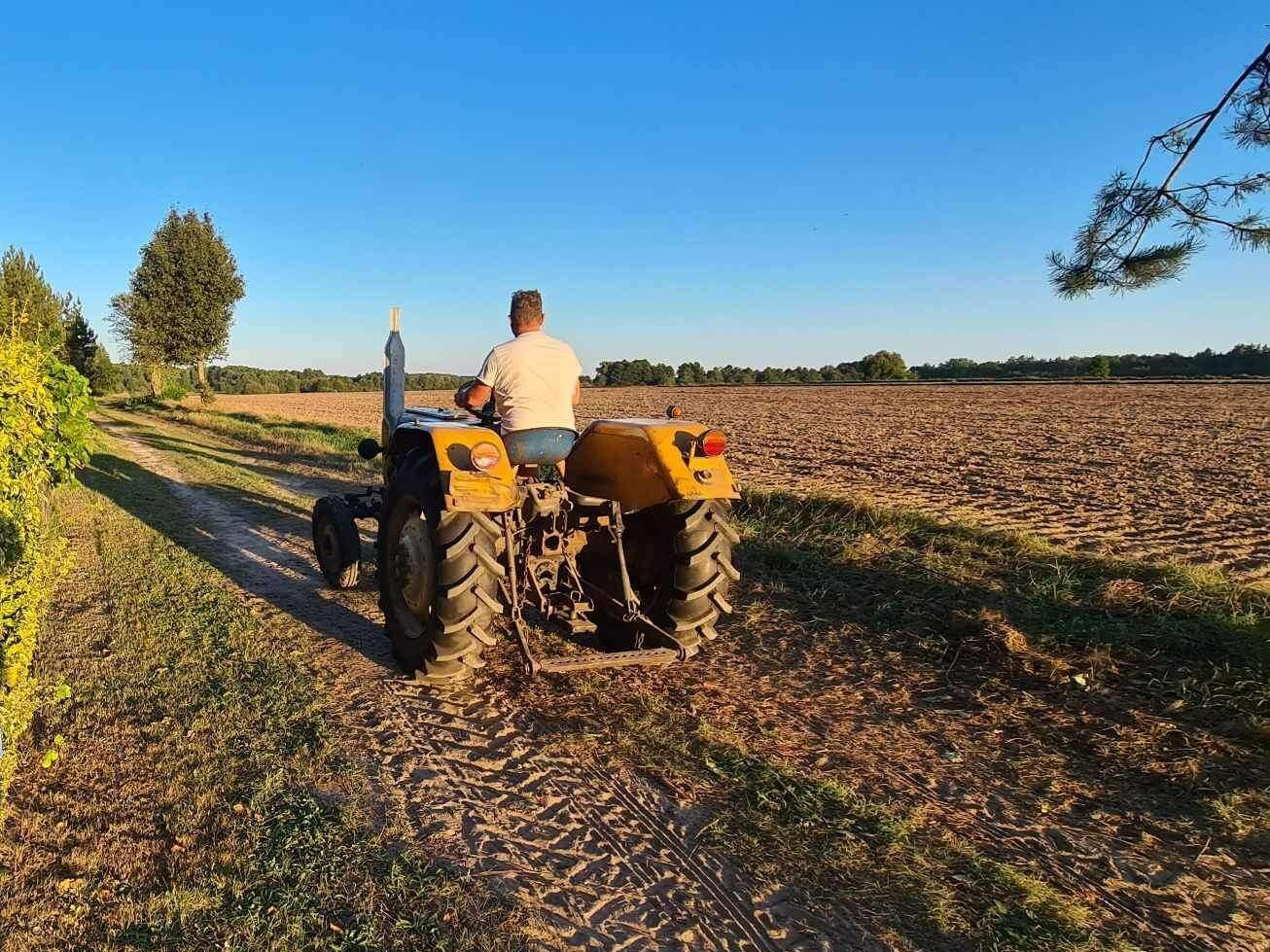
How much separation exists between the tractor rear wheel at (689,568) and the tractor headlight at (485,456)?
1.00 metres

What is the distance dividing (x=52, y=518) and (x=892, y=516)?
797cm

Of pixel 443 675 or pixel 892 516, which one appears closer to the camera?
pixel 443 675

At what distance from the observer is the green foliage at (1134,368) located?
170ft

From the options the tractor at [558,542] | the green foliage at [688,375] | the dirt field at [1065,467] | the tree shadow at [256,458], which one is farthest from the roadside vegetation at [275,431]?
the green foliage at [688,375]

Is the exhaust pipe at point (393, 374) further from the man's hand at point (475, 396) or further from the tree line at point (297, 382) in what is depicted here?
the tree line at point (297, 382)

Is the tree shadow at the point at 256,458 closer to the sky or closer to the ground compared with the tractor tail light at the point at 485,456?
closer to the ground

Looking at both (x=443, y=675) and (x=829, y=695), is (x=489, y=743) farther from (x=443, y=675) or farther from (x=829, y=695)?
(x=829, y=695)

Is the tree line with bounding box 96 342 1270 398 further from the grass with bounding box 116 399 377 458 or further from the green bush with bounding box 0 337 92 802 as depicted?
the green bush with bounding box 0 337 92 802

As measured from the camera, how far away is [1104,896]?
250cm

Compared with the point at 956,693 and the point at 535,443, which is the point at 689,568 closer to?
the point at 535,443

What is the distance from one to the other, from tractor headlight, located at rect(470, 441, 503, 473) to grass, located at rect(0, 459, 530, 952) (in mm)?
1447

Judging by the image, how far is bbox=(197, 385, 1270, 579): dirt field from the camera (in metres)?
7.19

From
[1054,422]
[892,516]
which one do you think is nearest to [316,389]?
[1054,422]

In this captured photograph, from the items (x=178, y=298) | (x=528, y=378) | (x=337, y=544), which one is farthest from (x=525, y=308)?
(x=178, y=298)
